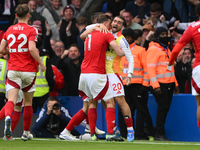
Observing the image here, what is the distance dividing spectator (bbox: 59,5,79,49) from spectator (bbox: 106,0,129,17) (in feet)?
3.59

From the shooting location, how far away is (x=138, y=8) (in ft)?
45.3

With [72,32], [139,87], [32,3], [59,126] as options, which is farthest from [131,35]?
[32,3]

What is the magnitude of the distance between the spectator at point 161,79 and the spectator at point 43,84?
2523 mm

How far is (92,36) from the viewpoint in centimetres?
909

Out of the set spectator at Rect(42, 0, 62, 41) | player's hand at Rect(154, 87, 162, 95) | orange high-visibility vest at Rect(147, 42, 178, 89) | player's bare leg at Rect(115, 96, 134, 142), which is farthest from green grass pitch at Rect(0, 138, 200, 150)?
spectator at Rect(42, 0, 62, 41)

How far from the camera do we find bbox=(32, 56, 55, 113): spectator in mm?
11977

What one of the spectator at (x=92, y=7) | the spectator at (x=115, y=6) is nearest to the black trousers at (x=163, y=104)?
the spectator at (x=115, y=6)

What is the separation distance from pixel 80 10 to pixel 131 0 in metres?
1.52

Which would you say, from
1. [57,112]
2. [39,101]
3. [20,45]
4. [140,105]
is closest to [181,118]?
[140,105]

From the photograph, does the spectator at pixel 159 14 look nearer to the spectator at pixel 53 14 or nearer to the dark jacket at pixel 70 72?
the dark jacket at pixel 70 72

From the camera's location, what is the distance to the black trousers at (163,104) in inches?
420

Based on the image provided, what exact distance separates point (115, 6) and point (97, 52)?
5.63 m

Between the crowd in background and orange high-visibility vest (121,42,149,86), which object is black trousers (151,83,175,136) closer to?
orange high-visibility vest (121,42,149,86)

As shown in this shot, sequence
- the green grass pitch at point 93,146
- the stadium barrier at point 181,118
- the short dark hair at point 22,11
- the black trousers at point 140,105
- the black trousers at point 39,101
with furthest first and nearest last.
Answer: the black trousers at point 39,101 → the stadium barrier at point 181,118 → the black trousers at point 140,105 → the short dark hair at point 22,11 → the green grass pitch at point 93,146
